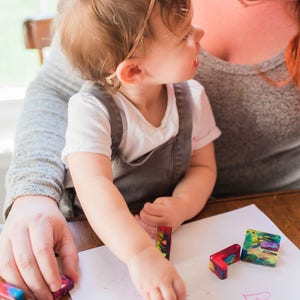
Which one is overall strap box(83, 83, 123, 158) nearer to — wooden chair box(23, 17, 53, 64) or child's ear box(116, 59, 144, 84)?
child's ear box(116, 59, 144, 84)

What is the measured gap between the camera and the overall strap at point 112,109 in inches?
25.4

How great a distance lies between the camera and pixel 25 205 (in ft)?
1.89

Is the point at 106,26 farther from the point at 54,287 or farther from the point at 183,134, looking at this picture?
the point at 54,287

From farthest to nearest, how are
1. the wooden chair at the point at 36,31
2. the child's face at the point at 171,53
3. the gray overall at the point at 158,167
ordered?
the wooden chair at the point at 36,31, the gray overall at the point at 158,167, the child's face at the point at 171,53

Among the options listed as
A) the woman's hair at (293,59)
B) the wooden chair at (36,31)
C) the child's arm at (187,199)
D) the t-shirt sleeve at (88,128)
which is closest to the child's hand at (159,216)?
the child's arm at (187,199)

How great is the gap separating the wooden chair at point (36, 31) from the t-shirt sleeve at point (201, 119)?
473mm

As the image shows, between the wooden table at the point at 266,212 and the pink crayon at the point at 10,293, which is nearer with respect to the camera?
the pink crayon at the point at 10,293

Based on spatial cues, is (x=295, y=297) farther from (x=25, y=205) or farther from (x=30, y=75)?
(x=30, y=75)

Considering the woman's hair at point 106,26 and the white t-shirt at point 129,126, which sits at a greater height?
the woman's hair at point 106,26

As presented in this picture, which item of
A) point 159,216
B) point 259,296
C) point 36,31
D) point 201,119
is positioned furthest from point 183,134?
point 36,31

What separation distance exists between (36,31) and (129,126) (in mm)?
544

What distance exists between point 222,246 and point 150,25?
31 cm

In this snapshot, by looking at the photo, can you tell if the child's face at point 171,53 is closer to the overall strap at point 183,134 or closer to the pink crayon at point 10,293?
the overall strap at point 183,134

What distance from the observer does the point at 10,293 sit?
490 millimetres
